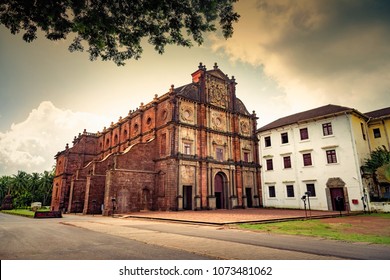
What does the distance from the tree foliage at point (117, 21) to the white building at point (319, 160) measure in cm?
1858

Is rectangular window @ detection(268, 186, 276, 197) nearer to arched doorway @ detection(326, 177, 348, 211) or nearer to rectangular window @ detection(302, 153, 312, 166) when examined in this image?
→ rectangular window @ detection(302, 153, 312, 166)

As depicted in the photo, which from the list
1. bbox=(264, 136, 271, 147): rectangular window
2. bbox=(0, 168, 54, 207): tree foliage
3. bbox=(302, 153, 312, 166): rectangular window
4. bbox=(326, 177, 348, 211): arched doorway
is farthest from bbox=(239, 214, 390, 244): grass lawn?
bbox=(0, 168, 54, 207): tree foliage

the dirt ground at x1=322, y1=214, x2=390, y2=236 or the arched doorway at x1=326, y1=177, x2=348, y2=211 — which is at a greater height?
the arched doorway at x1=326, y1=177, x2=348, y2=211

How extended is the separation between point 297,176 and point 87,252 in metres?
25.4

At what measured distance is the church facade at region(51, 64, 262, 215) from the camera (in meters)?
25.5

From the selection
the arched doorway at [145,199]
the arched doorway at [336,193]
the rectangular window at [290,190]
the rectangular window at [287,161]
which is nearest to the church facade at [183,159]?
the arched doorway at [145,199]

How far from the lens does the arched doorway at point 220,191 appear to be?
2941cm

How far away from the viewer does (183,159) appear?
87.1 ft

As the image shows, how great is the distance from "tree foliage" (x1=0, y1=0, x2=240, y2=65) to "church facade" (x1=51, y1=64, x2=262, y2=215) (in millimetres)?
19809

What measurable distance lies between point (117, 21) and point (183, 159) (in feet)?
69.6

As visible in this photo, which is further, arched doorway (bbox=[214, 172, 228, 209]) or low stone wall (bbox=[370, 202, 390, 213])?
arched doorway (bbox=[214, 172, 228, 209])

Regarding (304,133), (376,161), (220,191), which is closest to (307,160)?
(304,133)

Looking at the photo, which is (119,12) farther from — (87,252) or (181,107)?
(181,107)

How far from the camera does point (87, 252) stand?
233 inches
